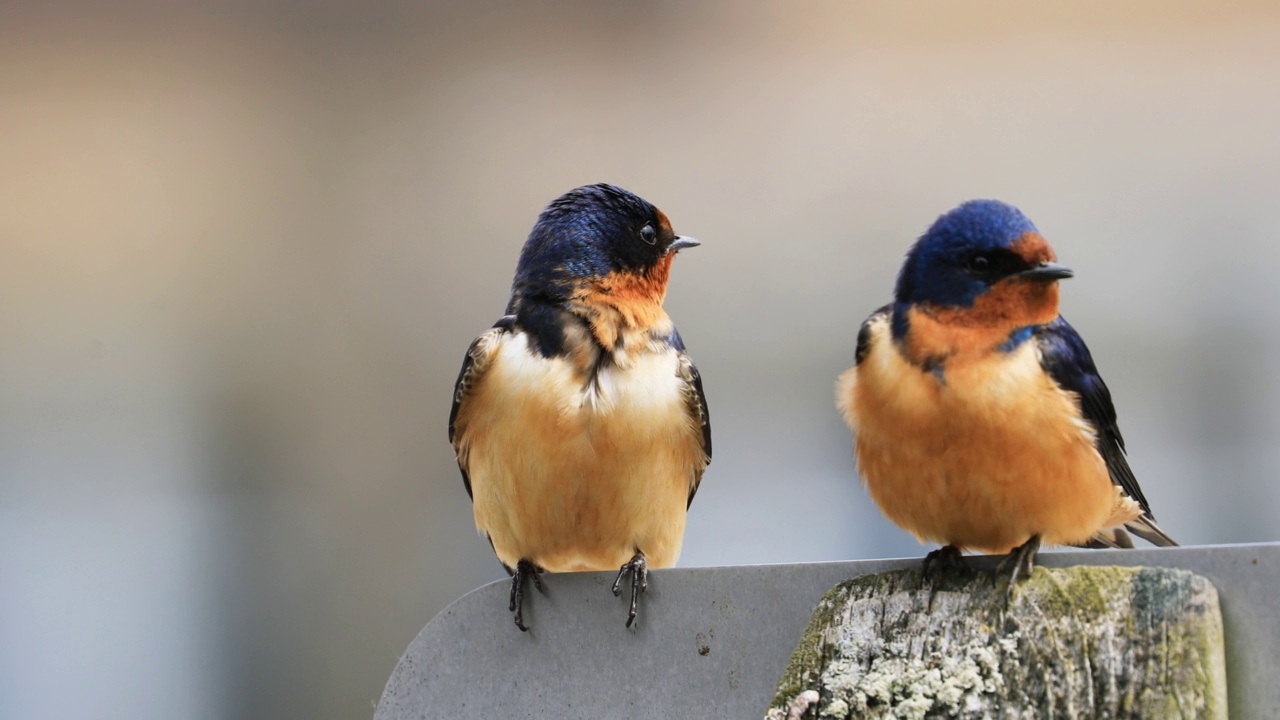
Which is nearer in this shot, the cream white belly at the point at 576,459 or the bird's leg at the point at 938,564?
the bird's leg at the point at 938,564

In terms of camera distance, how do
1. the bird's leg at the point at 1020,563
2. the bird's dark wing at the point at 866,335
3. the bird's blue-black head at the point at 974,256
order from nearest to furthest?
the bird's leg at the point at 1020,563 < the bird's blue-black head at the point at 974,256 < the bird's dark wing at the point at 866,335

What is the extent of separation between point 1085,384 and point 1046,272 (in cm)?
15

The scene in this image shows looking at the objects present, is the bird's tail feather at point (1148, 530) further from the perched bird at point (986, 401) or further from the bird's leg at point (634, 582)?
the bird's leg at point (634, 582)

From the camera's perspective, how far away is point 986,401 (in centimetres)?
114

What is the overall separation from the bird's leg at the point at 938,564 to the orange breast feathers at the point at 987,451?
0.06 metres

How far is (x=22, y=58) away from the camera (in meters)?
2.67

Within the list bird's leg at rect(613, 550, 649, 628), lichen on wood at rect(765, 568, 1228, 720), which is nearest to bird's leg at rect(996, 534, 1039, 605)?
lichen on wood at rect(765, 568, 1228, 720)

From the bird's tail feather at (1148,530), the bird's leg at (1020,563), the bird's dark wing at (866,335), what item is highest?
the bird's dark wing at (866,335)

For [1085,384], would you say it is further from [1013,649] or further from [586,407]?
[586,407]

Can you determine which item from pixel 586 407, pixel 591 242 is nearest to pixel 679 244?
pixel 591 242

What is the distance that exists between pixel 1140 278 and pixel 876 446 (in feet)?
4.24

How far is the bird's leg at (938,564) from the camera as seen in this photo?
1053 millimetres

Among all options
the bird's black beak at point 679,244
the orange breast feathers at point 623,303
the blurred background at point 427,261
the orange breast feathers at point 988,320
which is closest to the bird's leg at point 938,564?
the orange breast feathers at point 988,320

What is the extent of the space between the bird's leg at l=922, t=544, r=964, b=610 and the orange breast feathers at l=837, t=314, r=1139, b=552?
0.21ft
